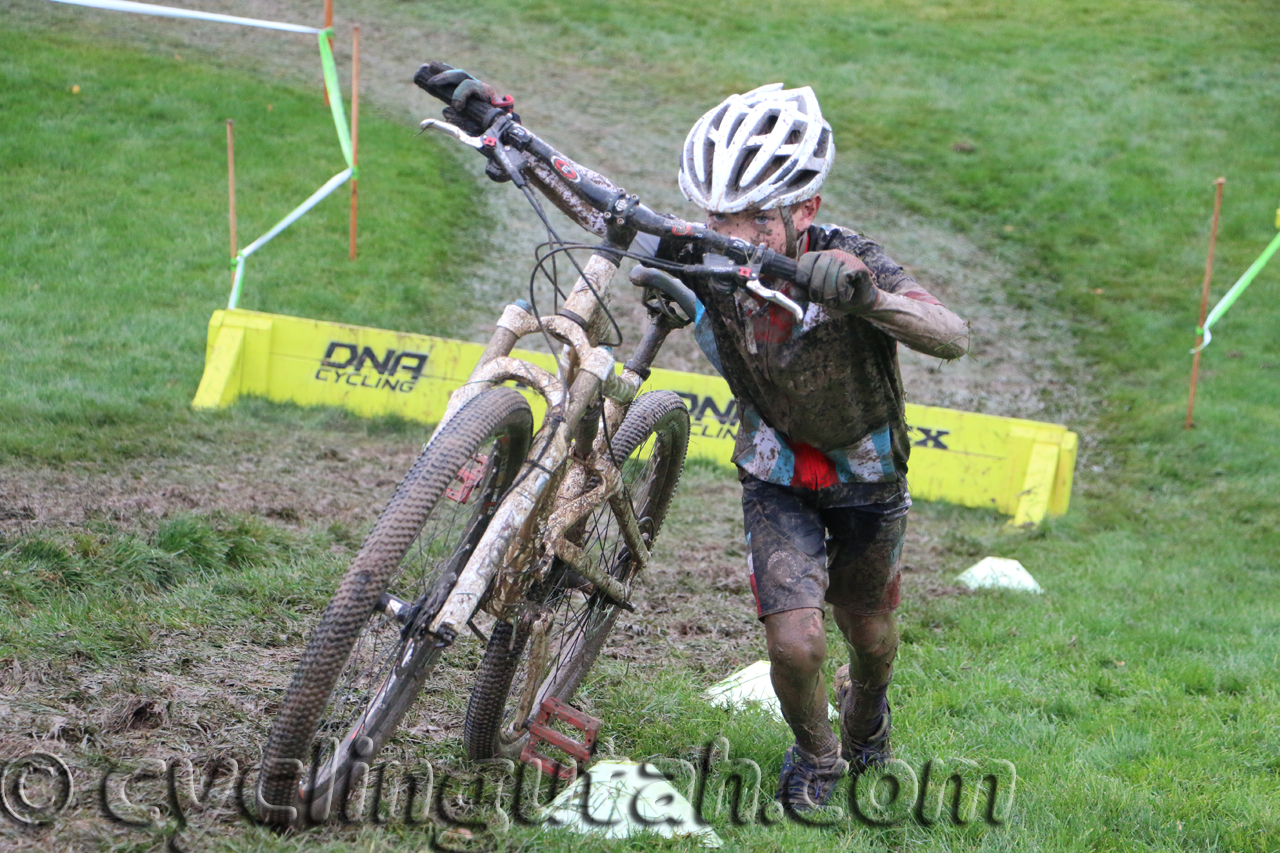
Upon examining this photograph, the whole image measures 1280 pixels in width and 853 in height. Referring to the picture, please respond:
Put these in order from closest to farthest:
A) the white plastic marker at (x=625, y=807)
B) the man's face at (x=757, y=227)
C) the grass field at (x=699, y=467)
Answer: the white plastic marker at (x=625, y=807)
the man's face at (x=757, y=227)
the grass field at (x=699, y=467)

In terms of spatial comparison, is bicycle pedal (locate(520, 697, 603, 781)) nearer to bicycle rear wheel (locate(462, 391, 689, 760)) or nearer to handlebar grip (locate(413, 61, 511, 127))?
bicycle rear wheel (locate(462, 391, 689, 760))

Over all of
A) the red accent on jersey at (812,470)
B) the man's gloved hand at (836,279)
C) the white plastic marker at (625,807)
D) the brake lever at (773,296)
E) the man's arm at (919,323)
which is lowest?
the white plastic marker at (625,807)

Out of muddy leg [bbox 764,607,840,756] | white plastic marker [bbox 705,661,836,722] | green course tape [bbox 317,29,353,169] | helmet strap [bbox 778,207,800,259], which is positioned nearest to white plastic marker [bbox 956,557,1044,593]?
white plastic marker [bbox 705,661,836,722]

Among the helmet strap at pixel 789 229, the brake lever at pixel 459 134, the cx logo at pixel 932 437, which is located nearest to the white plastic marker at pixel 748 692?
the helmet strap at pixel 789 229

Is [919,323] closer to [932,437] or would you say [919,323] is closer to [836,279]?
[836,279]

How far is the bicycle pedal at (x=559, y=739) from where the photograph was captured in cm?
359

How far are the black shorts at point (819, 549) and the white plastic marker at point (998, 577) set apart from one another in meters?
2.94

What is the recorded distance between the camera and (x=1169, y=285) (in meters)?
13.1

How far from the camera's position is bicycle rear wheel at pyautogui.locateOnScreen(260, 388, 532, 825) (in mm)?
2613

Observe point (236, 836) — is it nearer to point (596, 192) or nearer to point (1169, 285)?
point (596, 192)

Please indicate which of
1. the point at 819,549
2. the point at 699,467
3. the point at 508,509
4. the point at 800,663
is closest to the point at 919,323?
the point at 819,549

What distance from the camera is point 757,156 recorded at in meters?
3.26

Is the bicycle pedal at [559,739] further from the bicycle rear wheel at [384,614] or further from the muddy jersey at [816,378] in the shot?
the muddy jersey at [816,378]

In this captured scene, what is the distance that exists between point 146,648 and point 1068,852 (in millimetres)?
3183
